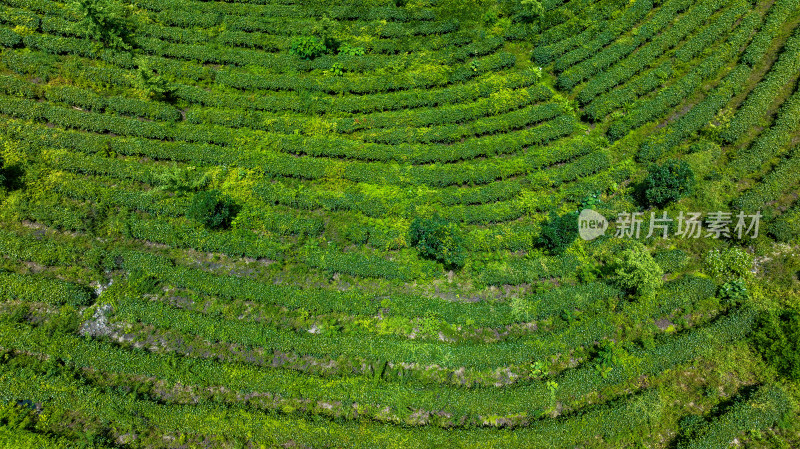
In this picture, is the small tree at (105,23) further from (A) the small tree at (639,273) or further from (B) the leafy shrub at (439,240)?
(A) the small tree at (639,273)

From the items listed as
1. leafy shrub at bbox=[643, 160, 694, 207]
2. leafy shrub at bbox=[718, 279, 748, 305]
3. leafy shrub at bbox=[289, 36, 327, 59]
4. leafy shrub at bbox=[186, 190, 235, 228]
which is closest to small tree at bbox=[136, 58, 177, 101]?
leafy shrub at bbox=[289, 36, 327, 59]

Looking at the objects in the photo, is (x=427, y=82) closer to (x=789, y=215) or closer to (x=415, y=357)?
(x=415, y=357)

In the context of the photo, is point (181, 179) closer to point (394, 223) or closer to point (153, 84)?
point (153, 84)

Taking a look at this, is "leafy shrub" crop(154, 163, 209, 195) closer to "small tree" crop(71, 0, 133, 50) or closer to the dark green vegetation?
the dark green vegetation

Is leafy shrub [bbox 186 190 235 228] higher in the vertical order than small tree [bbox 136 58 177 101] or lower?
lower

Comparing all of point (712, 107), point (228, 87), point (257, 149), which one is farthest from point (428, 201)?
point (712, 107)

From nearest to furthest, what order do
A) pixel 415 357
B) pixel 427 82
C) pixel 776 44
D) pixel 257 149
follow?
pixel 415 357 → pixel 257 149 → pixel 427 82 → pixel 776 44
